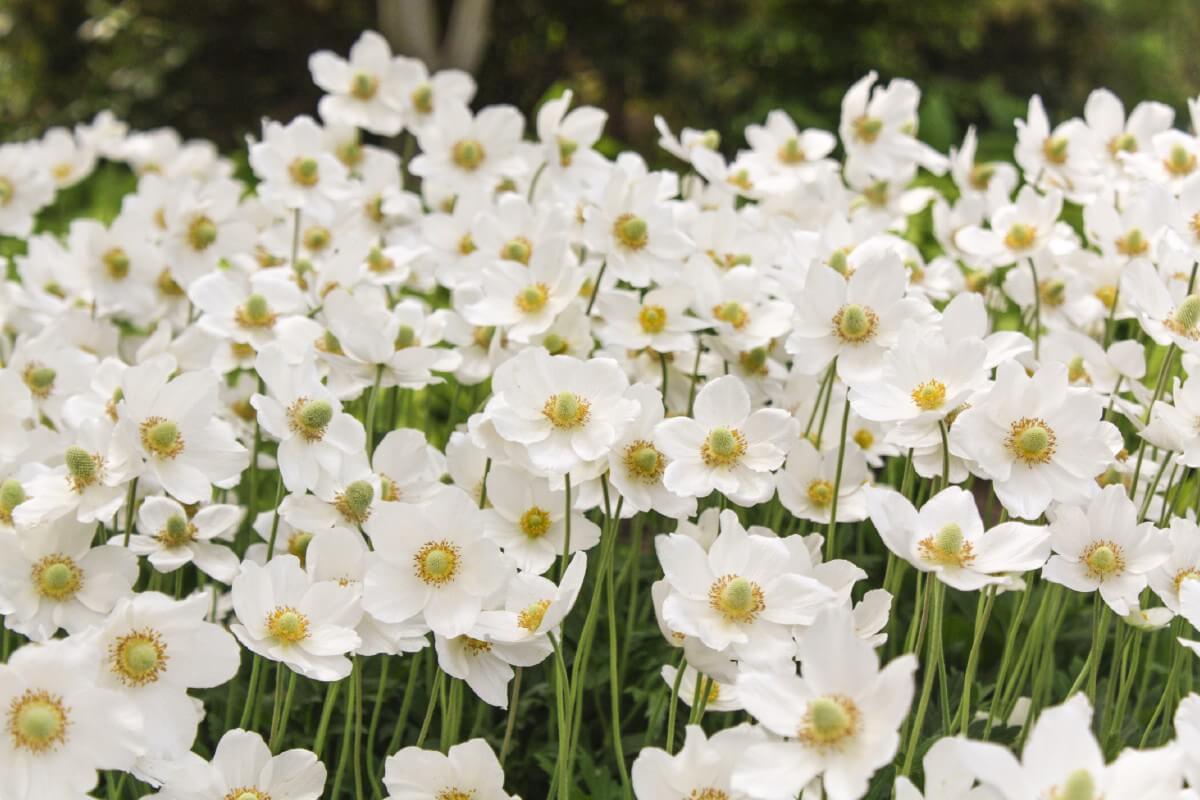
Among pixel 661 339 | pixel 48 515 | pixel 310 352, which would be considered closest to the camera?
pixel 48 515

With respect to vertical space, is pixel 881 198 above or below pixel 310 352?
above

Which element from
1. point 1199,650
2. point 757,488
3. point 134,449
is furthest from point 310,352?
point 1199,650

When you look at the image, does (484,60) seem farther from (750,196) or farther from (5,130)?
(750,196)

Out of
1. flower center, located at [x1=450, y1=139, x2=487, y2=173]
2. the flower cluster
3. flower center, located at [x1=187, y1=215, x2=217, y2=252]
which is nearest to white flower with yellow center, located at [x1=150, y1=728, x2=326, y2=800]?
the flower cluster

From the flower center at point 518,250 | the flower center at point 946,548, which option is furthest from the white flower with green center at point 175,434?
the flower center at point 946,548

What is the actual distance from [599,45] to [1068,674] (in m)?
5.34

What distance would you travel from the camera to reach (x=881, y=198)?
1994 millimetres

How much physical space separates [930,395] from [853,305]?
172mm

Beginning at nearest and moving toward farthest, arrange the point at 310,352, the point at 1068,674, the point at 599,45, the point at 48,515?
the point at 48,515, the point at 310,352, the point at 1068,674, the point at 599,45

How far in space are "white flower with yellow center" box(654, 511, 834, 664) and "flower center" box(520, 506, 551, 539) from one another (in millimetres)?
195

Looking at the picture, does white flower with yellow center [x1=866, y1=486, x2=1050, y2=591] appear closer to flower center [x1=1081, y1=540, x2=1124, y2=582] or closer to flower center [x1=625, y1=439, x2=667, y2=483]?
flower center [x1=1081, y1=540, x2=1124, y2=582]

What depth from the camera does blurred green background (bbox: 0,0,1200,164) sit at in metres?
6.27

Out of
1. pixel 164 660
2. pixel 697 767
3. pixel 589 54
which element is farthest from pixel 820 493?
pixel 589 54

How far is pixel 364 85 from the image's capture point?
1985 millimetres
